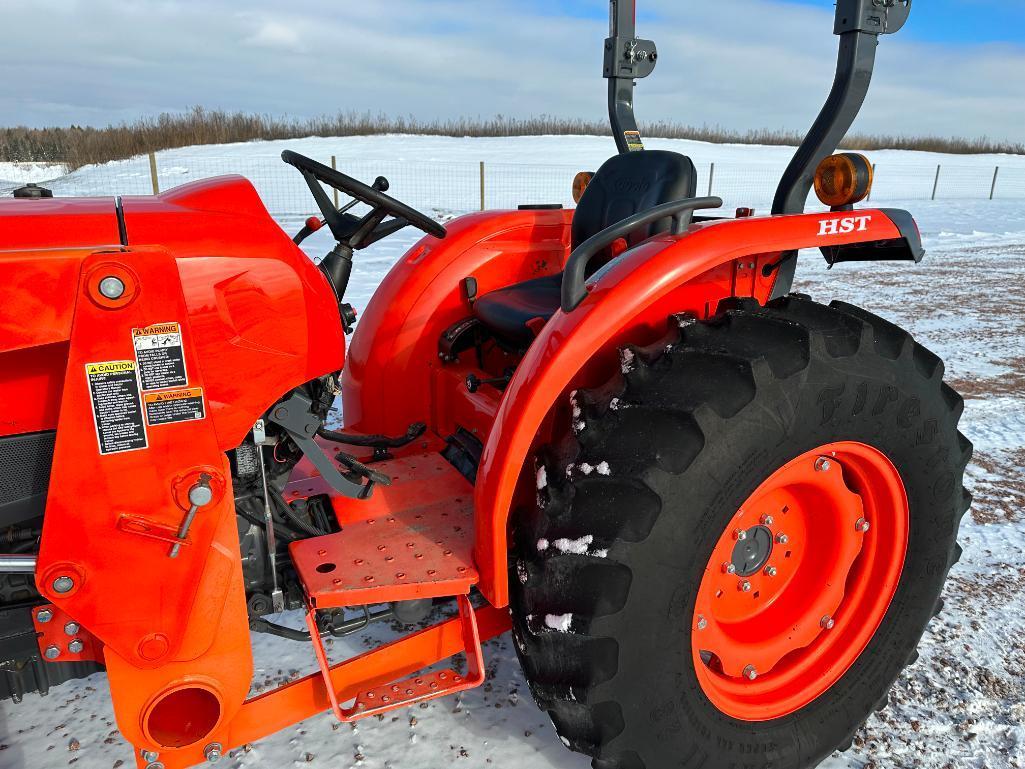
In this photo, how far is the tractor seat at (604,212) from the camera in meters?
2.29

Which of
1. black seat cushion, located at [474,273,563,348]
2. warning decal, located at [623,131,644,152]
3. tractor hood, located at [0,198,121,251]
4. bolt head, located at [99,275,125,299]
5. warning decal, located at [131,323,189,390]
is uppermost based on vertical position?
warning decal, located at [623,131,644,152]

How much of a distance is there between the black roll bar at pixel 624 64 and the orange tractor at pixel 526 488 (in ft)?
3.57

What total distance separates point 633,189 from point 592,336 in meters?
1.26

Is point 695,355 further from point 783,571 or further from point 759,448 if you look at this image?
point 783,571

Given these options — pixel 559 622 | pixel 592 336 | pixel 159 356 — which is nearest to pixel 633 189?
pixel 592 336

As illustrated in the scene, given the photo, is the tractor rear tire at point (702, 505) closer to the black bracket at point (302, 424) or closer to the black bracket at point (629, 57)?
the black bracket at point (302, 424)

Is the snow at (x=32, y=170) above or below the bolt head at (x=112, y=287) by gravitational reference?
below

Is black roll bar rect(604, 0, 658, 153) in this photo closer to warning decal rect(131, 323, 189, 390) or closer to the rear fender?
the rear fender

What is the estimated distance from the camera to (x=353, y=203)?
1.97 metres

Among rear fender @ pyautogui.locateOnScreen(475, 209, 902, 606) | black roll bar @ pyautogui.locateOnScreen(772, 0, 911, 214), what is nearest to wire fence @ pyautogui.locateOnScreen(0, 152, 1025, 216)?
black roll bar @ pyautogui.locateOnScreen(772, 0, 911, 214)

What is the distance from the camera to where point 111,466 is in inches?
50.2

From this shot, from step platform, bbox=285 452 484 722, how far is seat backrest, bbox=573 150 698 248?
3.79ft

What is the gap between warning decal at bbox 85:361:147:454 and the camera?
1232mm

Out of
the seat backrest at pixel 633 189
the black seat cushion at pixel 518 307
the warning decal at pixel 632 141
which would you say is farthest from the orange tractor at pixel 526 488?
the warning decal at pixel 632 141
